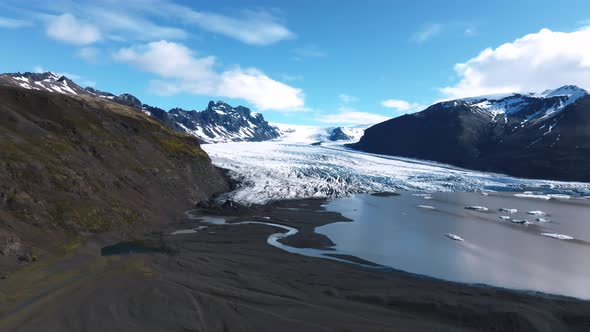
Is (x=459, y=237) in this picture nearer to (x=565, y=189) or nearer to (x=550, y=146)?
(x=565, y=189)

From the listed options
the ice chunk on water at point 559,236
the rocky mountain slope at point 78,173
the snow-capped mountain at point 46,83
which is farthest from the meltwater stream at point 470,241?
the snow-capped mountain at point 46,83

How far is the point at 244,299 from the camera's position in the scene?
26500 millimetres

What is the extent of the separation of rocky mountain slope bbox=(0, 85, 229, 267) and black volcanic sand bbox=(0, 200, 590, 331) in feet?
14.2

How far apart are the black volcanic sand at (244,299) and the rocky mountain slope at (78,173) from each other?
14.2 feet

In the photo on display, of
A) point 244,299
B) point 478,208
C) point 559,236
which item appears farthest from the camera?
point 478,208

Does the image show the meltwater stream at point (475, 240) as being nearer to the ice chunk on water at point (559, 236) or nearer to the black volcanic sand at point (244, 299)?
the ice chunk on water at point (559, 236)

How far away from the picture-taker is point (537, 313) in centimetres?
2625

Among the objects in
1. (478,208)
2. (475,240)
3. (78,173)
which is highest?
(78,173)

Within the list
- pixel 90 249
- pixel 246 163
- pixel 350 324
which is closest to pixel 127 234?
pixel 90 249

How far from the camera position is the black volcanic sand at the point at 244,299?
76.1 ft

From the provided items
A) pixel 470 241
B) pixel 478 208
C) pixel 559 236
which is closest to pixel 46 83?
pixel 478 208

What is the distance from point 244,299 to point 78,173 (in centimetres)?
2952

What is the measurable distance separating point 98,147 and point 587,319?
2267 inches

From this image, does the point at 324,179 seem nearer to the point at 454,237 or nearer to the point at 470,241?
the point at 454,237
